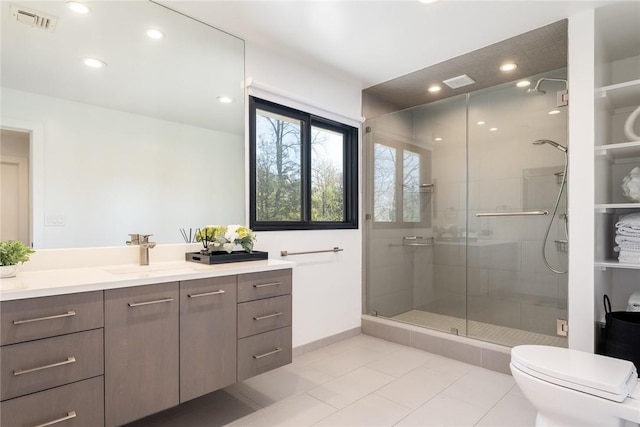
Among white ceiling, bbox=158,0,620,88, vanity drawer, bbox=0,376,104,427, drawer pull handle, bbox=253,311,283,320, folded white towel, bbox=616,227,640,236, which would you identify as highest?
white ceiling, bbox=158,0,620,88

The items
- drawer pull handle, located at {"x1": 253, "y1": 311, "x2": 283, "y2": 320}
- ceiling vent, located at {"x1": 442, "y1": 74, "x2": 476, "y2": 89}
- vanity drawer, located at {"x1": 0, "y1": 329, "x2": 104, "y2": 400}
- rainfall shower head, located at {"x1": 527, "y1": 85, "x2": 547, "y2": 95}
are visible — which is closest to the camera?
vanity drawer, located at {"x1": 0, "y1": 329, "x2": 104, "y2": 400}

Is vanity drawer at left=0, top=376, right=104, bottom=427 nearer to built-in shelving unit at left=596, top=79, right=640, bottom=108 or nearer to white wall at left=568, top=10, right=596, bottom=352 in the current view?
white wall at left=568, top=10, right=596, bottom=352

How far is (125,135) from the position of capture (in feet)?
6.42

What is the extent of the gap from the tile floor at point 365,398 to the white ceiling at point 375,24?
7.74 ft

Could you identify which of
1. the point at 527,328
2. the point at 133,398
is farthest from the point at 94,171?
the point at 527,328

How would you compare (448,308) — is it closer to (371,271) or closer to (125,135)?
(371,271)

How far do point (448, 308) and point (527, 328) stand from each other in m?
0.65

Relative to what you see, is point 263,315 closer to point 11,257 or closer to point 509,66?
point 11,257

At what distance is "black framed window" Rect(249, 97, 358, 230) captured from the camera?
2559 millimetres

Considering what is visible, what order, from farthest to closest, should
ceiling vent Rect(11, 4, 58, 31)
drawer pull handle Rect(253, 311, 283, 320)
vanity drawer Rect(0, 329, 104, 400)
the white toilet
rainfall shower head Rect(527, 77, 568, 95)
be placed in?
rainfall shower head Rect(527, 77, 568, 95) < drawer pull handle Rect(253, 311, 283, 320) < ceiling vent Rect(11, 4, 58, 31) < the white toilet < vanity drawer Rect(0, 329, 104, 400)

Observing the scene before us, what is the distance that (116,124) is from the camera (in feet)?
6.31

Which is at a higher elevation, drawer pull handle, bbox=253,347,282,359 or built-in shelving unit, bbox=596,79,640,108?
built-in shelving unit, bbox=596,79,640,108

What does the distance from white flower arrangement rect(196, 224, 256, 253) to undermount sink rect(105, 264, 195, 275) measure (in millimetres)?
255

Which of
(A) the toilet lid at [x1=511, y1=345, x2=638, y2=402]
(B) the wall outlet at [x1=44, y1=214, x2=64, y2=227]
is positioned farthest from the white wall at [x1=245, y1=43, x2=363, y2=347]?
(A) the toilet lid at [x1=511, y1=345, x2=638, y2=402]
